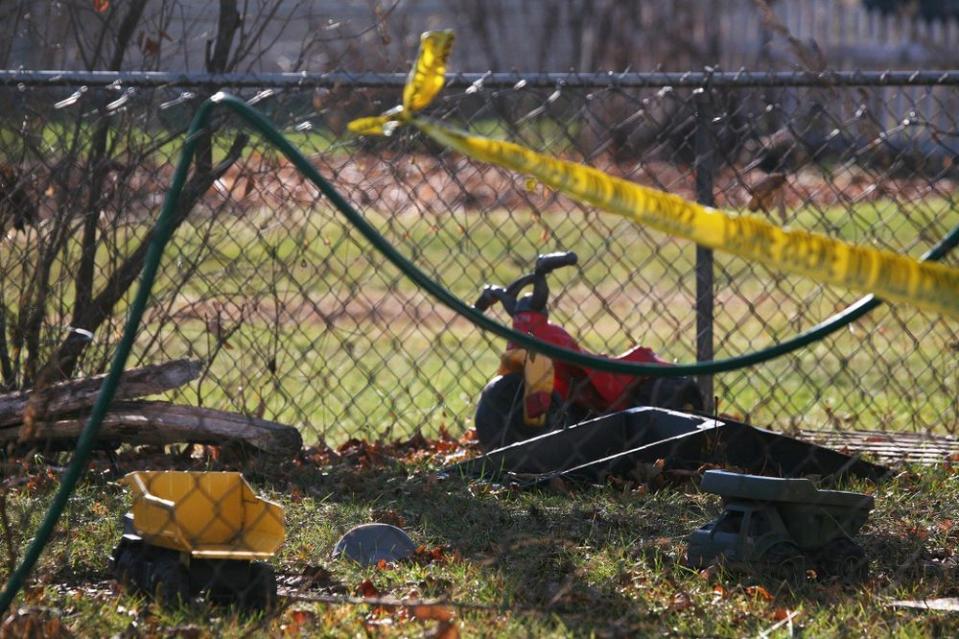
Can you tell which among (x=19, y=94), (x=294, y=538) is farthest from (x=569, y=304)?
(x=294, y=538)

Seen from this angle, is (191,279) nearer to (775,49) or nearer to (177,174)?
(177,174)

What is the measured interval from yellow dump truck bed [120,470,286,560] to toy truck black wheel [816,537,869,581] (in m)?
1.42

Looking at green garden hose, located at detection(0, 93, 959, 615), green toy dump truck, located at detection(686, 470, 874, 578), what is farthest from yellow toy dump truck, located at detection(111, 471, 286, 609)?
green toy dump truck, located at detection(686, 470, 874, 578)

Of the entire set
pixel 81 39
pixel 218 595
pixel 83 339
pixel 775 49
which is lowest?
pixel 218 595

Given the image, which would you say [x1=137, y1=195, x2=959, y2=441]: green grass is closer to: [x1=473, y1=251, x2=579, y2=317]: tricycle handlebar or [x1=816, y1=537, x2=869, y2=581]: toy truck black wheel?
[x1=473, y1=251, x2=579, y2=317]: tricycle handlebar

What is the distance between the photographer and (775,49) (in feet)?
66.6

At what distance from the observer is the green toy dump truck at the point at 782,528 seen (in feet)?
11.5

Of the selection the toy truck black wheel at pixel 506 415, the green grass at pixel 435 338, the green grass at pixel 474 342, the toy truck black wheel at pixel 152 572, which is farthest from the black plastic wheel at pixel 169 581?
the toy truck black wheel at pixel 506 415

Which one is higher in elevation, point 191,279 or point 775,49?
point 775,49

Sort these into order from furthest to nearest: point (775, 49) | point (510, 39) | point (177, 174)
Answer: point (510, 39), point (775, 49), point (177, 174)

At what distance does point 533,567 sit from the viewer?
3627 mm

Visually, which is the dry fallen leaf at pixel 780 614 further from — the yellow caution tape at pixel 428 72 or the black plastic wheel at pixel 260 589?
the yellow caution tape at pixel 428 72

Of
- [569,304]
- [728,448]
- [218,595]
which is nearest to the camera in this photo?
[218,595]

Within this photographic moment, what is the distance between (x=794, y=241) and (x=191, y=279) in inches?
129
